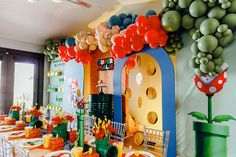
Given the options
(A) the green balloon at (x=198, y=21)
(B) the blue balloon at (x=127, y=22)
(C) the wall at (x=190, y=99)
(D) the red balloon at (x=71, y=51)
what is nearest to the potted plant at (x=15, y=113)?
(D) the red balloon at (x=71, y=51)

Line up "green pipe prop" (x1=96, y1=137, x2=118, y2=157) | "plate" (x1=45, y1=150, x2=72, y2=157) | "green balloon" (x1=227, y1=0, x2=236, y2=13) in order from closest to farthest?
"green pipe prop" (x1=96, y1=137, x2=118, y2=157) < "plate" (x1=45, y1=150, x2=72, y2=157) < "green balloon" (x1=227, y1=0, x2=236, y2=13)

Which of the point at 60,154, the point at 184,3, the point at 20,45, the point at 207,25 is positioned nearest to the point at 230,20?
the point at 207,25

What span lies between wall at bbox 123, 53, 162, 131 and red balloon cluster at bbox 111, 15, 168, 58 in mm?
1330

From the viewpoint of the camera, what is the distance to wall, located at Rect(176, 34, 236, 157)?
198 cm

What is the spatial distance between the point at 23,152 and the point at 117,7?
8.52 feet

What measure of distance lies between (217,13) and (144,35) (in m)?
0.85

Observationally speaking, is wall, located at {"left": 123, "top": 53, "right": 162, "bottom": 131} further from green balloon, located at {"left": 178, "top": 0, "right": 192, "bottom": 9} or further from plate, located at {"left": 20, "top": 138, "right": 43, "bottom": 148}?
plate, located at {"left": 20, "top": 138, "right": 43, "bottom": 148}

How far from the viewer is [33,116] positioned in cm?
253

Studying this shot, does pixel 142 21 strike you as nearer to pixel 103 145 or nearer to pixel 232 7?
pixel 232 7

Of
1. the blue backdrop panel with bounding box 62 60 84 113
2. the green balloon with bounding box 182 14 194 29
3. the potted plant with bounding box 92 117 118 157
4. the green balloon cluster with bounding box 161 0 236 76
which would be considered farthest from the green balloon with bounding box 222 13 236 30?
the blue backdrop panel with bounding box 62 60 84 113

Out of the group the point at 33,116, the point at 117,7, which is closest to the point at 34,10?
the point at 117,7

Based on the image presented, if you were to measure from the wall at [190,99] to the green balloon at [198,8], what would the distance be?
1.43ft

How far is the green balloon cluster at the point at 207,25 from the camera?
1795mm

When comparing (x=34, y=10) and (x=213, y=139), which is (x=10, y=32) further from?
(x=213, y=139)
